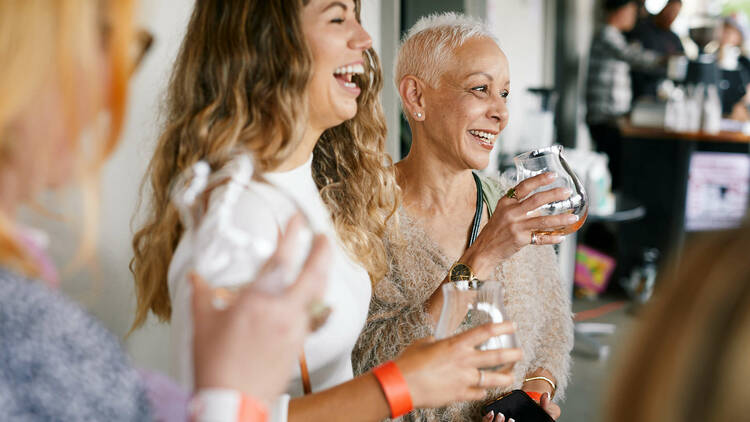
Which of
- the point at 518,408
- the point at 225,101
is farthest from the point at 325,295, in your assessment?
the point at 518,408

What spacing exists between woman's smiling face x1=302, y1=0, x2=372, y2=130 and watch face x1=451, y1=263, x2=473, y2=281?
40 centimetres

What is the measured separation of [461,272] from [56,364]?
2.90 feet

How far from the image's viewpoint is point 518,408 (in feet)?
4.30

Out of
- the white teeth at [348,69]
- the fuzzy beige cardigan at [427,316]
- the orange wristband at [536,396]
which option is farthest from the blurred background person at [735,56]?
the white teeth at [348,69]

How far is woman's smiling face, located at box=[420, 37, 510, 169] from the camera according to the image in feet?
4.93

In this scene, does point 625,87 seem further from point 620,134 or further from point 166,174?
point 166,174

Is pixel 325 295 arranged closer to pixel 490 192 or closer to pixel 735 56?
pixel 490 192

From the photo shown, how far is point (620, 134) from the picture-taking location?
4887 millimetres

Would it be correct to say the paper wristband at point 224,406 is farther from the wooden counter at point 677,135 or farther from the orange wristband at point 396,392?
the wooden counter at point 677,135

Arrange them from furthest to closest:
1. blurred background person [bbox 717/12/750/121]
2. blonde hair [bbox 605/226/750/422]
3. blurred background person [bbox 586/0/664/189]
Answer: blurred background person [bbox 586/0/664/189] → blurred background person [bbox 717/12/750/121] → blonde hair [bbox 605/226/750/422]

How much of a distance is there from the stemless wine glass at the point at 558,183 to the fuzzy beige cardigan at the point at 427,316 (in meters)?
0.26

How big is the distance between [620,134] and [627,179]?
46 centimetres

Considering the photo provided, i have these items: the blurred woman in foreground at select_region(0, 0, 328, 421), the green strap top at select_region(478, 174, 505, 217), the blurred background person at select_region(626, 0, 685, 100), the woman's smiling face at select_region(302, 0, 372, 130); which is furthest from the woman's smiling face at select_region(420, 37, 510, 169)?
the blurred background person at select_region(626, 0, 685, 100)

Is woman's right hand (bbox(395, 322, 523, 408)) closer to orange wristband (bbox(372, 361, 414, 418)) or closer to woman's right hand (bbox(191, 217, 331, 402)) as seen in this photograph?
orange wristband (bbox(372, 361, 414, 418))
